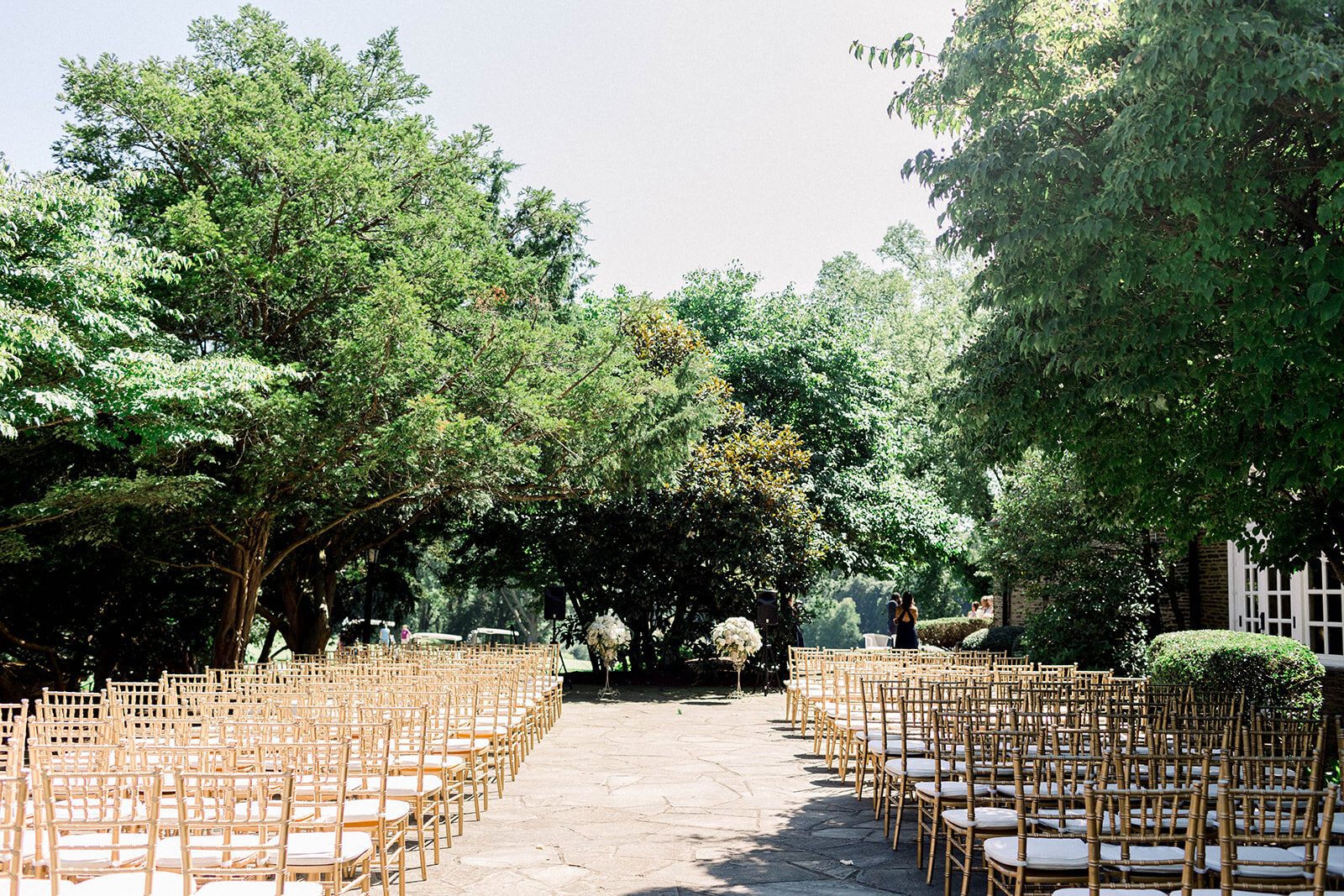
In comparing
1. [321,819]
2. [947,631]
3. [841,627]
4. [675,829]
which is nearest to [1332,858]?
[675,829]

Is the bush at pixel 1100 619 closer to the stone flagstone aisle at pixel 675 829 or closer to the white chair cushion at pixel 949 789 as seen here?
the stone flagstone aisle at pixel 675 829

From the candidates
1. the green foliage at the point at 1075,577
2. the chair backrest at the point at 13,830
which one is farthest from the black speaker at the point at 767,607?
the chair backrest at the point at 13,830

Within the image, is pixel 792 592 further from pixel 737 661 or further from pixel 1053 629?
pixel 1053 629

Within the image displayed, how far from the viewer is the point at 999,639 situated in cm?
2262

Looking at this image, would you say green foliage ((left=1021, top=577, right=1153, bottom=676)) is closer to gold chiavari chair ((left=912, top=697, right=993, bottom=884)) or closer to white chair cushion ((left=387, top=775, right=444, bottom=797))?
gold chiavari chair ((left=912, top=697, right=993, bottom=884))

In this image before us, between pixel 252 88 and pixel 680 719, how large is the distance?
419 inches

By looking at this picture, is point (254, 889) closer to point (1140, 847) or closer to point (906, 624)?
point (1140, 847)

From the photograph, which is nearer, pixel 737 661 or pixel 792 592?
pixel 737 661

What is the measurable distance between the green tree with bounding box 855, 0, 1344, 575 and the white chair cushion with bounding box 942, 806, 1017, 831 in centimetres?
285

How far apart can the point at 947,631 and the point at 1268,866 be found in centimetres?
2631

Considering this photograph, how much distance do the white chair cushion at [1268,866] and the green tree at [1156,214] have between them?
8.23 ft

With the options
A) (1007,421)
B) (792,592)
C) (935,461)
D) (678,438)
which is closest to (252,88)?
(678,438)

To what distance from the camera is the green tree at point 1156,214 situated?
209 inches

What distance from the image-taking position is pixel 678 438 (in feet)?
56.6
